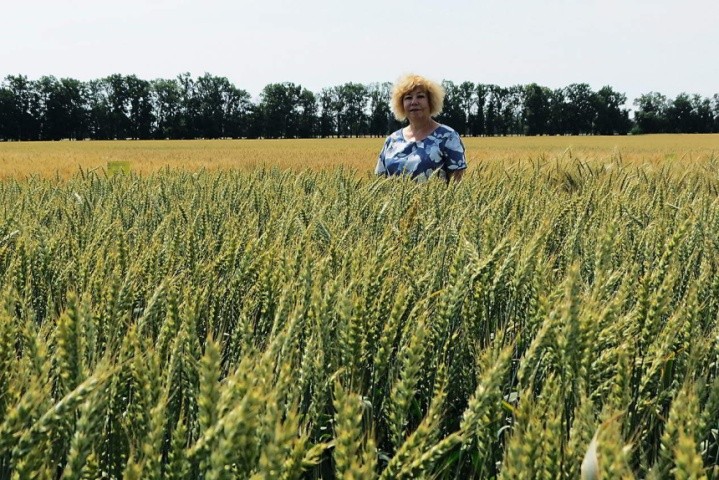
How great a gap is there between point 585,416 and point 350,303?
400 millimetres

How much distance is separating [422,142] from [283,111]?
65.1 meters

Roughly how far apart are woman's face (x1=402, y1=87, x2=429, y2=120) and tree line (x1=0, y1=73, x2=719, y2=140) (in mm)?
56262

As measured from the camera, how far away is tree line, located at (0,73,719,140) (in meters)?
61.8

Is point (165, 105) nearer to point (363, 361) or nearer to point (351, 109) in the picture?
point (351, 109)

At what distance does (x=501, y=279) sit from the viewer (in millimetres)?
1333

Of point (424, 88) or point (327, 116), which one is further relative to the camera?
point (327, 116)

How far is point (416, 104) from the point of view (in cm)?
475

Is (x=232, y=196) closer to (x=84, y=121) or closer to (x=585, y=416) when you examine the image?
(x=585, y=416)

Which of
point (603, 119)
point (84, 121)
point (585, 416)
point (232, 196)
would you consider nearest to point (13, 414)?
point (585, 416)

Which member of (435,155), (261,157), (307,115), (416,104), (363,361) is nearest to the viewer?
(363,361)

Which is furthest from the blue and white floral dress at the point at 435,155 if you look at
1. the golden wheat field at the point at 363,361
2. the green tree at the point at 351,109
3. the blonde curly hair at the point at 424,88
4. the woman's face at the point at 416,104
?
the green tree at the point at 351,109

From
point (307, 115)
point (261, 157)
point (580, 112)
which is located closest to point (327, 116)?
point (307, 115)

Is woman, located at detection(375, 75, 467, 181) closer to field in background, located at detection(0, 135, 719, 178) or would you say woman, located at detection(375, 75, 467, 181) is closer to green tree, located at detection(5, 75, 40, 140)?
field in background, located at detection(0, 135, 719, 178)

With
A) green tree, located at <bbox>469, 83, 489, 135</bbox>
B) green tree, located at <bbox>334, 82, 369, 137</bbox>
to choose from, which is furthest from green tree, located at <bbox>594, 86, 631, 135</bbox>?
green tree, located at <bbox>334, 82, 369, 137</bbox>
